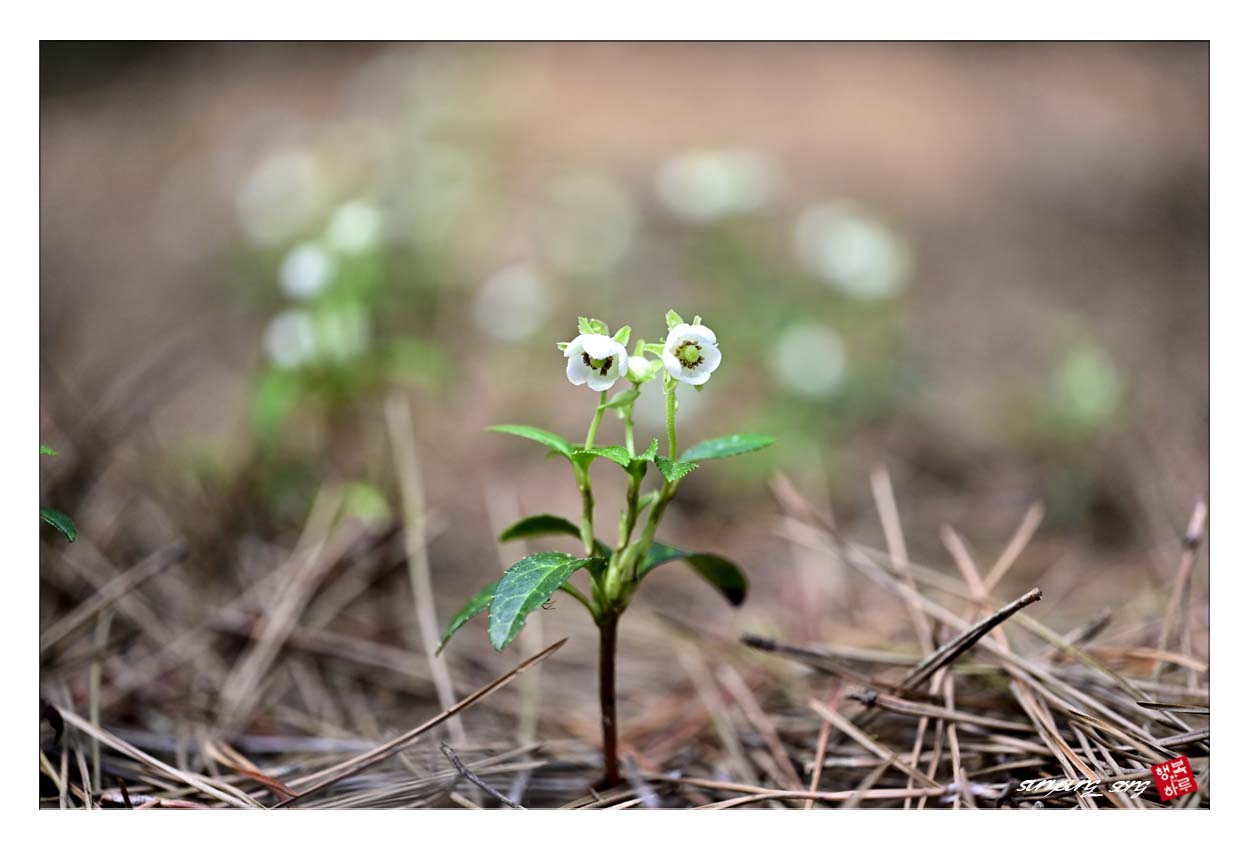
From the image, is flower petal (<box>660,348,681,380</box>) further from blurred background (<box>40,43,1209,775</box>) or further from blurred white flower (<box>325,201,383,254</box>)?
blurred white flower (<box>325,201,383,254</box>)

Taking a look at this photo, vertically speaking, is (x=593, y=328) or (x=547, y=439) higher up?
(x=593, y=328)

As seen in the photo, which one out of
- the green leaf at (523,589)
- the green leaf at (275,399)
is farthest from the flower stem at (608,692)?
the green leaf at (275,399)

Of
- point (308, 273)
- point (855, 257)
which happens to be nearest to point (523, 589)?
point (308, 273)

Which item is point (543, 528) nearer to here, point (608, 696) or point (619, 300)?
point (608, 696)

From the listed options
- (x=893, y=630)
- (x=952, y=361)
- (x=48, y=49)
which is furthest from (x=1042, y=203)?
(x=48, y=49)

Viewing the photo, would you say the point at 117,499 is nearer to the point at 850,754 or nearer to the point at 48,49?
the point at 48,49
